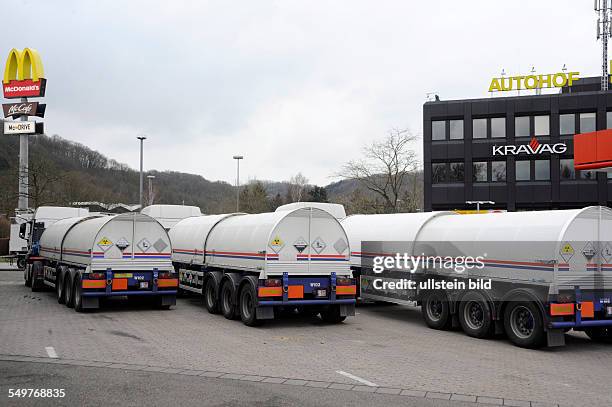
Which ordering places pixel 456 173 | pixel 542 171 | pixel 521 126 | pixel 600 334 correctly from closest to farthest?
pixel 600 334 → pixel 542 171 → pixel 521 126 → pixel 456 173

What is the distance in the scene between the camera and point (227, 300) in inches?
619

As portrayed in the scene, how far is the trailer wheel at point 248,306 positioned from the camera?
45.9 ft

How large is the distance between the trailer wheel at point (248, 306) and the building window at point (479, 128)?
4082 cm

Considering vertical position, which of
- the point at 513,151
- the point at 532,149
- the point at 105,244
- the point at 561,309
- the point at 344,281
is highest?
the point at 532,149

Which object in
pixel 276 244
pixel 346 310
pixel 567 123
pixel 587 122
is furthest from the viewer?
pixel 567 123

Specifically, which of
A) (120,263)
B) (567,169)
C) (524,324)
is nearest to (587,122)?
(567,169)

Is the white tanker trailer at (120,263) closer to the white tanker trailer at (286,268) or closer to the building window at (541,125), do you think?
the white tanker trailer at (286,268)

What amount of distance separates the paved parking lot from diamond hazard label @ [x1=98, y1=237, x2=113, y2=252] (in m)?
1.71

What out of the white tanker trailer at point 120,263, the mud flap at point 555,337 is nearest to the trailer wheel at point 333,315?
the white tanker trailer at point 120,263

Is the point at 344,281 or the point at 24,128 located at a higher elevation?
the point at 24,128

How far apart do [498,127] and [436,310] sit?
3988 cm

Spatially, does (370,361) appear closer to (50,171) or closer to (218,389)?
(218,389)

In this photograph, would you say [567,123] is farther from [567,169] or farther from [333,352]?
[333,352]

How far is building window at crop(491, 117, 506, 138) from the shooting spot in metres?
51.1
